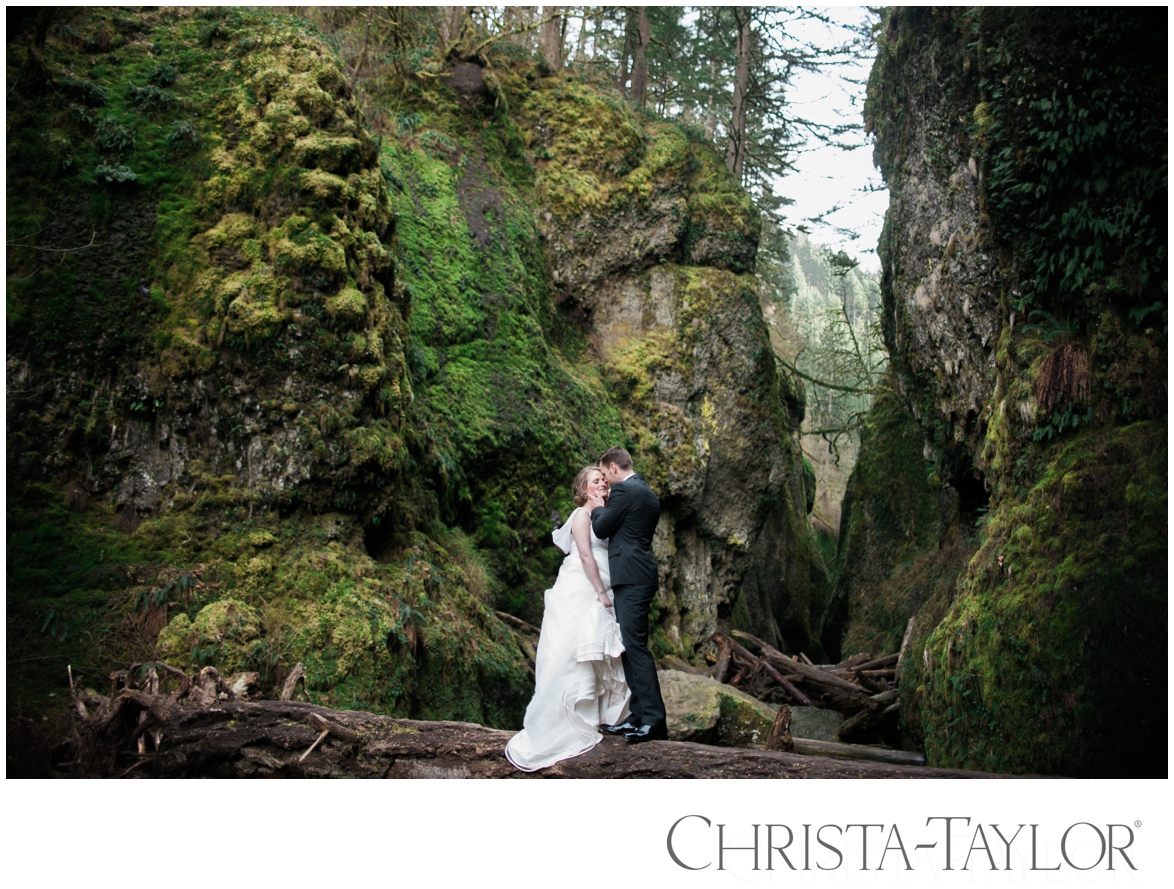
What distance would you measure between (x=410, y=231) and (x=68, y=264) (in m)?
5.99

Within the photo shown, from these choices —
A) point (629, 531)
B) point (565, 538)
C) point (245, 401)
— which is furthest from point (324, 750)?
point (245, 401)

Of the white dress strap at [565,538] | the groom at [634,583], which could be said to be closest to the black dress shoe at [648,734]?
the groom at [634,583]

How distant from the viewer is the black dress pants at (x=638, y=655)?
570 centimetres

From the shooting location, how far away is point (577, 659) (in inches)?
227

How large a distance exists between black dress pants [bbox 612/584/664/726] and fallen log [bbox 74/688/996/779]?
1.27ft

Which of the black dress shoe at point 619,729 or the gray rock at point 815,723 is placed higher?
the black dress shoe at point 619,729

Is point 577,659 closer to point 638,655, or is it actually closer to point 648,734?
point 638,655

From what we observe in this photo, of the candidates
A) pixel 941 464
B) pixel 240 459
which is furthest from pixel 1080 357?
pixel 240 459

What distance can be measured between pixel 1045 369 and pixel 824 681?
7438 mm

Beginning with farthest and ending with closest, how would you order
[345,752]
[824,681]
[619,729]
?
[824,681]
[619,729]
[345,752]

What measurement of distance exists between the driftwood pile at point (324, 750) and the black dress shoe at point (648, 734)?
120mm

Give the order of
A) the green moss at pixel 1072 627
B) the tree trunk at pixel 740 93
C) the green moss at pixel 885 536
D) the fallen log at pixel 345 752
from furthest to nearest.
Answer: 1. the tree trunk at pixel 740 93
2. the green moss at pixel 885 536
3. the green moss at pixel 1072 627
4. the fallen log at pixel 345 752

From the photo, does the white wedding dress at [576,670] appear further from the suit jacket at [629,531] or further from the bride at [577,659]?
the suit jacket at [629,531]

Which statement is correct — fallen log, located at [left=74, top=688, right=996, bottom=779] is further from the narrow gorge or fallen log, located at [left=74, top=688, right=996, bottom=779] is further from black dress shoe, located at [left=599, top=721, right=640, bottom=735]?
the narrow gorge
